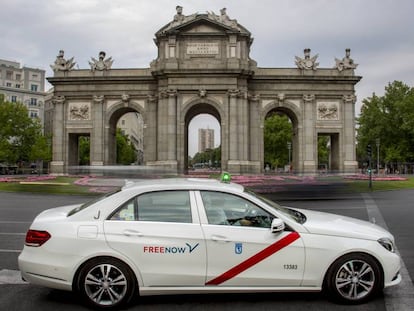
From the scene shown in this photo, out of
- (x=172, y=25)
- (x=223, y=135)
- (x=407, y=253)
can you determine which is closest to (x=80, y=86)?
(x=172, y=25)

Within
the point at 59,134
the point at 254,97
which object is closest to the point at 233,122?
the point at 254,97

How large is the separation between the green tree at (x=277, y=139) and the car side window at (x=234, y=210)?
7497 centimetres

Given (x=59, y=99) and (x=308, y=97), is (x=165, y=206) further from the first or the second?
(x=59, y=99)

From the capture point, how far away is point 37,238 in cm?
517

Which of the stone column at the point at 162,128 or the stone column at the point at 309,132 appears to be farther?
the stone column at the point at 309,132

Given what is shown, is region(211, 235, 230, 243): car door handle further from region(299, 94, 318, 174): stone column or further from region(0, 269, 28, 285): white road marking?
region(299, 94, 318, 174): stone column

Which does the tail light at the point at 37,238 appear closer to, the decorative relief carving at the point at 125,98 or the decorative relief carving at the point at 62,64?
the decorative relief carving at the point at 125,98

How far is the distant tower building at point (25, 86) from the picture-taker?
286ft

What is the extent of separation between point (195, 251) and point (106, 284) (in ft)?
3.96

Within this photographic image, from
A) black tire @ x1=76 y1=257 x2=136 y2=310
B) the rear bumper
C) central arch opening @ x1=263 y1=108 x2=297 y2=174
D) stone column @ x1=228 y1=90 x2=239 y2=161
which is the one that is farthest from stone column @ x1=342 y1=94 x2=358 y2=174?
the rear bumper

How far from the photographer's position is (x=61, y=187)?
2411 cm

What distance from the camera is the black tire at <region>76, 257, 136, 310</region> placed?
16.5 ft

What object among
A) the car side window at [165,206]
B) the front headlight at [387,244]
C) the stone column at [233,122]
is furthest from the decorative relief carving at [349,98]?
the car side window at [165,206]

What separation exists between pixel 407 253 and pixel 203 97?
101 feet
